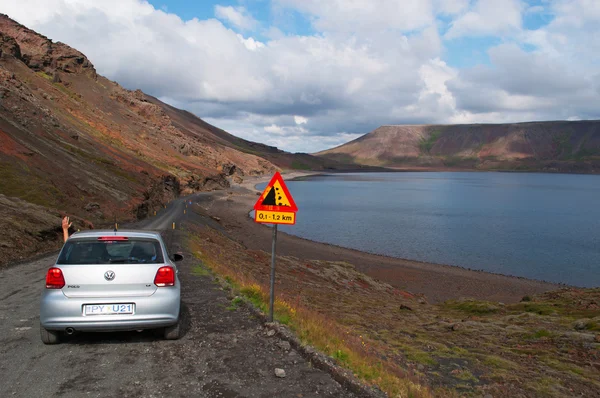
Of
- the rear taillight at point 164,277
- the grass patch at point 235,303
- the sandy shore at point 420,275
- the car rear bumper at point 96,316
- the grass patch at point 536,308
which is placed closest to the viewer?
the car rear bumper at point 96,316

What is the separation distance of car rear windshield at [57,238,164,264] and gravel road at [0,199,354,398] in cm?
145

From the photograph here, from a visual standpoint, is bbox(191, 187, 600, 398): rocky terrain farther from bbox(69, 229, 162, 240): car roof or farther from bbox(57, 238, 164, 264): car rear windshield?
bbox(69, 229, 162, 240): car roof

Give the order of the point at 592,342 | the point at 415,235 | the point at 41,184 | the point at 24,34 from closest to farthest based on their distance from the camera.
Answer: the point at 592,342
the point at 41,184
the point at 415,235
the point at 24,34

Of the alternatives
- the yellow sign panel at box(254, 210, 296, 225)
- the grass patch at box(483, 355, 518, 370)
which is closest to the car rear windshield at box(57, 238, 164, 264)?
the yellow sign panel at box(254, 210, 296, 225)

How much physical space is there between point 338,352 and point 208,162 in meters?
130

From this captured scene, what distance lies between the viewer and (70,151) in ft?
164

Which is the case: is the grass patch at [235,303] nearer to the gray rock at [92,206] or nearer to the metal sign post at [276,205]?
the metal sign post at [276,205]

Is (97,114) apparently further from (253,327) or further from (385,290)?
(253,327)

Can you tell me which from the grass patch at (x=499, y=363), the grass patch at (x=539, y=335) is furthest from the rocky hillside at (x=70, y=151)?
the grass patch at (x=539, y=335)

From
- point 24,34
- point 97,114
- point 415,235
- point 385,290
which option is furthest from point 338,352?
point 24,34

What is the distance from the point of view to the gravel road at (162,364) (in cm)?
589

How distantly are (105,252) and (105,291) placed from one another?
71 cm

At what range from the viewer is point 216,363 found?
6.88 meters

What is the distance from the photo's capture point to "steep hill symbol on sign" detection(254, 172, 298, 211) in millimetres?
8648
